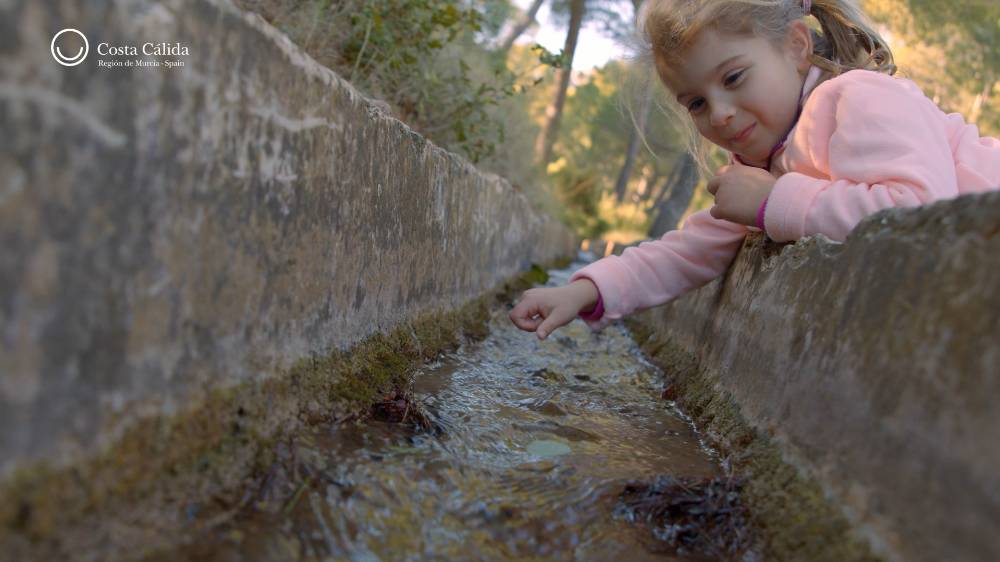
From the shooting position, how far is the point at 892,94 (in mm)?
1786

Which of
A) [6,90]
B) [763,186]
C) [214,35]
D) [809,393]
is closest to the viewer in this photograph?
[6,90]

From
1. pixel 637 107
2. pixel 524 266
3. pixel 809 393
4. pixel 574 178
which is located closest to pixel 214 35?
pixel 809 393

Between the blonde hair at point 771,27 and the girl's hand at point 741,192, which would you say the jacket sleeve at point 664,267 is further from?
the blonde hair at point 771,27

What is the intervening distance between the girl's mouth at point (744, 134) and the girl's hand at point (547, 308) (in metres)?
0.67

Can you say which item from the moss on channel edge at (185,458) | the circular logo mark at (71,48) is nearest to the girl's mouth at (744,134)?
the moss on channel edge at (185,458)

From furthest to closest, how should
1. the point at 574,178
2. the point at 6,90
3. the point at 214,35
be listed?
the point at 574,178 < the point at 214,35 < the point at 6,90

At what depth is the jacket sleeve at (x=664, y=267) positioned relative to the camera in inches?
97.7

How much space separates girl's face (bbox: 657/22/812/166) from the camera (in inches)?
83.5

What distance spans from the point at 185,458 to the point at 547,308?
1351 millimetres

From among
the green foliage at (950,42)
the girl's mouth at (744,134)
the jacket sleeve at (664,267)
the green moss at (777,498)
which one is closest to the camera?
the green moss at (777,498)

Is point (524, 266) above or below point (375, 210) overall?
below

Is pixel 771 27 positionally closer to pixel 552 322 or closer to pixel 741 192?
pixel 741 192

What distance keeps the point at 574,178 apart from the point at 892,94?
731 inches

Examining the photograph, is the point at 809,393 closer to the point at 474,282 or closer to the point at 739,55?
the point at 739,55
